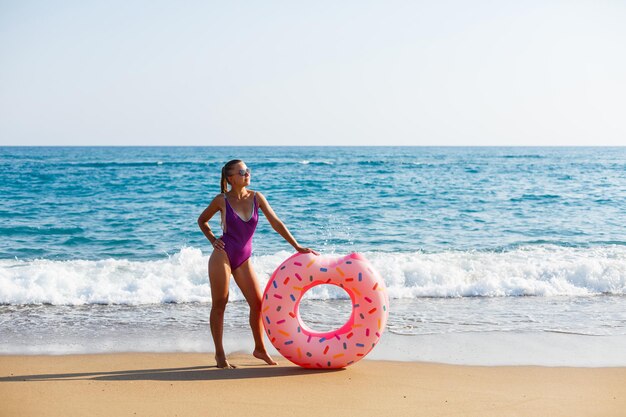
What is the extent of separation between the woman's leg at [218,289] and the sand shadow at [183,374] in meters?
0.12

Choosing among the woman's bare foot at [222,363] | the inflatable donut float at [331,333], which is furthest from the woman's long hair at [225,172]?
the woman's bare foot at [222,363]

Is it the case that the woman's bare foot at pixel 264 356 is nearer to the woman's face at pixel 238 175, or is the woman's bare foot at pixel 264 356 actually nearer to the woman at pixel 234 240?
the woman at pixel 234 240

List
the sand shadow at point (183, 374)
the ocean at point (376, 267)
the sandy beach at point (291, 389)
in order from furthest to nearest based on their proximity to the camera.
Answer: the ocean at point (376, 267)
the sand shadow at point (183, 374)
the sandy beach at point (291, 389)

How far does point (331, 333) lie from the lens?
16.3 feet

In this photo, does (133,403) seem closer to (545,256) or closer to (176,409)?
(176,409)

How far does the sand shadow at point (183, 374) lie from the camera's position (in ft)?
15.6

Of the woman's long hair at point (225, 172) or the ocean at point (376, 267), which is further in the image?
the ocean at point (376, 267)

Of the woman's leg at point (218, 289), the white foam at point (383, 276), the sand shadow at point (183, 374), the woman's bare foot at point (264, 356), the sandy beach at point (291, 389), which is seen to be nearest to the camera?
the sandy beach at point (291, 389)

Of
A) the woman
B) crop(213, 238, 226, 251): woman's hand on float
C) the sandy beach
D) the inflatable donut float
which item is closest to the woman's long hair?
the woman

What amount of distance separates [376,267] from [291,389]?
17.6 ft

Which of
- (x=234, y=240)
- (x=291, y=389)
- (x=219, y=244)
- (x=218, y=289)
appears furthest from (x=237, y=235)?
(x=291, y=389)

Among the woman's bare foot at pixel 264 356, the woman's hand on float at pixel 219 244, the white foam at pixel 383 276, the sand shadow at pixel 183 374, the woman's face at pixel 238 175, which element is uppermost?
the woman's face at pixel 238 175

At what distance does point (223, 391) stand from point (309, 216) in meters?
11.7

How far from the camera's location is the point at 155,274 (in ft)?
31.4
